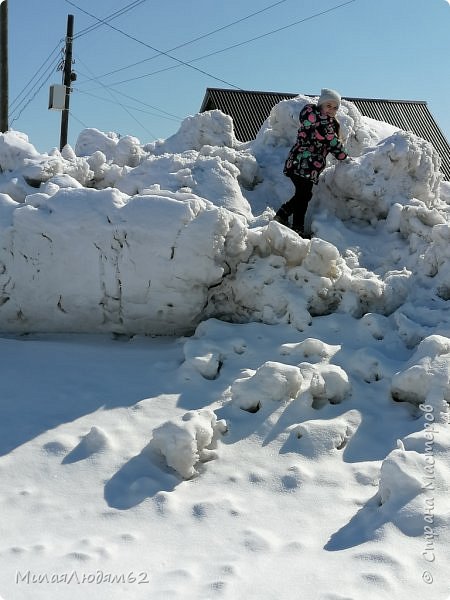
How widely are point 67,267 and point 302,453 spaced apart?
2.11m

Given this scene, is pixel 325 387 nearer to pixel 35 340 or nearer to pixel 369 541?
pixel 369 541

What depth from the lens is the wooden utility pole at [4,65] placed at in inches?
384

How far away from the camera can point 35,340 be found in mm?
4398

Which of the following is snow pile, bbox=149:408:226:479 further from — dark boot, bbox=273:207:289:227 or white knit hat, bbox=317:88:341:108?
white knit hat, bbox=317:88:341:108

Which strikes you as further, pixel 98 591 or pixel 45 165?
pixel 45 165

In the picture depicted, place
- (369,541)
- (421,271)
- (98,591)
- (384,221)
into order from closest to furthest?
(98,591) < (369,541) < (421,271) < (384,221)

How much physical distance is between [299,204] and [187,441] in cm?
286

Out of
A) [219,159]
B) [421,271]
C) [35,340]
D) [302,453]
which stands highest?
[219,159]

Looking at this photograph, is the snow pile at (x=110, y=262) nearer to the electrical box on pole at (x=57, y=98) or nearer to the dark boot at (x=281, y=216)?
the dark boot at (x=281, y=216)

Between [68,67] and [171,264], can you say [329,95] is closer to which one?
[171,264]

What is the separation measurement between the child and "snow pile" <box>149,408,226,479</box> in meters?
2.55

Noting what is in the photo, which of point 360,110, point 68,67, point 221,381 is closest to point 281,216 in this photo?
point 221,381

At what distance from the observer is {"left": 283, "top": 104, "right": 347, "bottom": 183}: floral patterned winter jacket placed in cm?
541

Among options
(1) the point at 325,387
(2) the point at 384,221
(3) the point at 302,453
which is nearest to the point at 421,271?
(2) the point at 384,221
